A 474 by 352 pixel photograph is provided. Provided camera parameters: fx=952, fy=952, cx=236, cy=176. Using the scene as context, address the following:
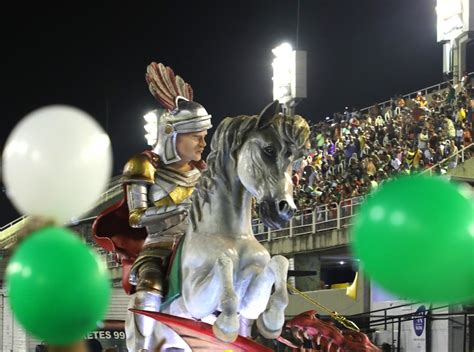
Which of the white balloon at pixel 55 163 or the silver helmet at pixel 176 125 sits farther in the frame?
the silver helmet at pixel 176 125

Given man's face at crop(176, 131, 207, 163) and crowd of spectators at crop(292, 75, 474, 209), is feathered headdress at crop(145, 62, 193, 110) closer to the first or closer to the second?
man's face at crop(176, 131, 207, 163)

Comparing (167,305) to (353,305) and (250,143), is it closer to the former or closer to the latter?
(250,143)

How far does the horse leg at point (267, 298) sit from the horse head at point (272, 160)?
259mm

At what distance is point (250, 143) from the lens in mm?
5789

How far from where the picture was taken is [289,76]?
25.3 meters

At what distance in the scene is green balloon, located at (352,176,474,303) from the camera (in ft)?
11.0

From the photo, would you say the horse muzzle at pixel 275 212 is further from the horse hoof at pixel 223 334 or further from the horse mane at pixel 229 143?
the horse hoof at pixel 223 334

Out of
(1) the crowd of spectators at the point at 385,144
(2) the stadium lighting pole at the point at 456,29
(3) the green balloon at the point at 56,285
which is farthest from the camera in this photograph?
(2) the stadium lighting pole at the point at 456,29

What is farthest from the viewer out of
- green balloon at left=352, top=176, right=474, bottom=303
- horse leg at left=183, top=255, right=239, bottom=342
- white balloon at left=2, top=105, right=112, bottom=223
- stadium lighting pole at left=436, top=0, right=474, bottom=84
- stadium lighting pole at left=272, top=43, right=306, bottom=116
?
stadium lighting pole at left=272, top=43, right=306, bottom=116

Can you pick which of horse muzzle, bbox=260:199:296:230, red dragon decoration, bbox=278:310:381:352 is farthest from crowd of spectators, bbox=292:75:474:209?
horse muzzle, bbox=260:199:296:230

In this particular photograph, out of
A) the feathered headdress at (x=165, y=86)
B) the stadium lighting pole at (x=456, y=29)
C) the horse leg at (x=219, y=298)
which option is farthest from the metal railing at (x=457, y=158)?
the horse leg at (x=219, y=298)

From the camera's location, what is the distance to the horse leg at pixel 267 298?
562 centimetres

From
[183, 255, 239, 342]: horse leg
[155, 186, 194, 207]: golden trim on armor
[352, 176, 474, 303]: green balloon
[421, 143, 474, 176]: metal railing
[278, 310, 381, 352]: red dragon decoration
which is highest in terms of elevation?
[421, 143, 474, 176]: metal railing

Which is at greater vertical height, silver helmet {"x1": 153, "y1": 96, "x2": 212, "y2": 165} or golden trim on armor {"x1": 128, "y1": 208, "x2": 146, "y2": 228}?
silver helmet {"x1": 153, "y1": 96, "x2": 212, "y2": 165}
